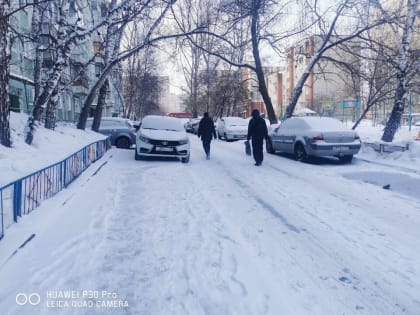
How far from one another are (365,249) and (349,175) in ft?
17.3

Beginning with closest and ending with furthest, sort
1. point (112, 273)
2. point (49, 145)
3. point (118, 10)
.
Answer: point (112, 273)
point (49, 145)
point (118, 10)

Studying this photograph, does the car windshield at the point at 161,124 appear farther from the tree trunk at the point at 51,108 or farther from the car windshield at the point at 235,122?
the car windshield at the point at 235,122

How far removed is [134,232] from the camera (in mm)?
4543

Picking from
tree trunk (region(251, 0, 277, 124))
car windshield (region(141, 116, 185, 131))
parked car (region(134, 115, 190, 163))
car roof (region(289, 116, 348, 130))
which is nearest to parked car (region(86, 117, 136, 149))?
car windshield (region(141, 116, 185, 131))

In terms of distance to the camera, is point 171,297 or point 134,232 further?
point 134,232

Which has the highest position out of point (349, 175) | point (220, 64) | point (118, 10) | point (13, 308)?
point (220, 64)

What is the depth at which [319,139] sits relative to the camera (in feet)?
35.1

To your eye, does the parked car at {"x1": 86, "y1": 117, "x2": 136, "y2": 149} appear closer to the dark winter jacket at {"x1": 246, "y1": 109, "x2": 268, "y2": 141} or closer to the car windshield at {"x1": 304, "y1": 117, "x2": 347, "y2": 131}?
the dark winter jacket at {"x1": 246, "y1": 109, "x2": 268, "y2": 141}

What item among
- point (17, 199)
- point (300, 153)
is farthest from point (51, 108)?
point (300, 153)

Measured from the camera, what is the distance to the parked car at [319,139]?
35.1 feet

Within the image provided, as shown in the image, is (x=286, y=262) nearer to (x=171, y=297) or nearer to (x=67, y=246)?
(x=171, y=297)

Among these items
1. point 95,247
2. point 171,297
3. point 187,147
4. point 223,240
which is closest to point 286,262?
point 223,240

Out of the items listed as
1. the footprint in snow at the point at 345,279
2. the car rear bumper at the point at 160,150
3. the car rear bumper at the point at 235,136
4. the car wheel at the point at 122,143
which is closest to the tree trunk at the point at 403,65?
the car rear bumper at the point at 160,150

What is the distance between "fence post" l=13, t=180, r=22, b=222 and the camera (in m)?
4.63
